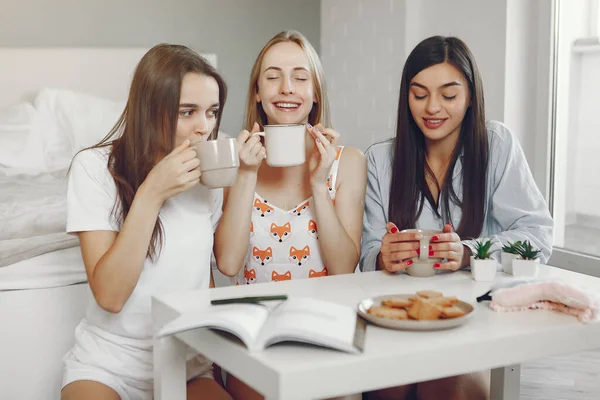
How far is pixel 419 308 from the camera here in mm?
1117

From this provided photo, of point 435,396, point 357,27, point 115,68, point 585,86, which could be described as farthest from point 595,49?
point 115,68

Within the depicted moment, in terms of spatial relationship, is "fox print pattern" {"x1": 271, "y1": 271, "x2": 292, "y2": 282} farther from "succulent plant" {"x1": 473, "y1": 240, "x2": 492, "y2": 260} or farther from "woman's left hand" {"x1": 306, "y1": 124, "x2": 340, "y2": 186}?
"succulent plant" {"x1": 473, "y1": 240, "x2": 492, "y2": 260}

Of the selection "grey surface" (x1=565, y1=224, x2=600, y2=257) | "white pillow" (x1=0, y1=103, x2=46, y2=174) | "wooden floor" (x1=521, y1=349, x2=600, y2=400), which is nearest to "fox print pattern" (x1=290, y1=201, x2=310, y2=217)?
"wooden floor" (x1=521, y1=349, x2=600, y2=400)

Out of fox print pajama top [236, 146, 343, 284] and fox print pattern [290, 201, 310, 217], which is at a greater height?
fox print pattern [290, 201, 310, 217]

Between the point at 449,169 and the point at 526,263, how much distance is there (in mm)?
417

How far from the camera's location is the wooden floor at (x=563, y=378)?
2.21 metres

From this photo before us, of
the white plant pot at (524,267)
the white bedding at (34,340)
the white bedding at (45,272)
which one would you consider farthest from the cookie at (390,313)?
the white bedding at (45,272)

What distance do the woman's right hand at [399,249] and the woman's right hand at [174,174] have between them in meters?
0.41

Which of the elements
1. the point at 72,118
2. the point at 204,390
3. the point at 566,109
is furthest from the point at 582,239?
the point at 72,118

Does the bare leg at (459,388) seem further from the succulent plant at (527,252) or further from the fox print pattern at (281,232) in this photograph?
the fox print pattern at (281,232)

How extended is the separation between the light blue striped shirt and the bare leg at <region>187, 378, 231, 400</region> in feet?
1.58

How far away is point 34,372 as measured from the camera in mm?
1818

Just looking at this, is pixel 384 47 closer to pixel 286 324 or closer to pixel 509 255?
pixel 509 255

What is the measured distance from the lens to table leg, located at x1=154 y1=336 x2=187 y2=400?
1215mm
